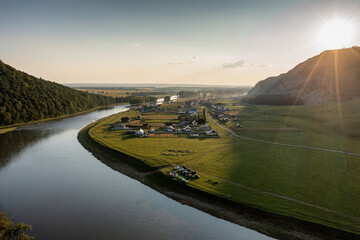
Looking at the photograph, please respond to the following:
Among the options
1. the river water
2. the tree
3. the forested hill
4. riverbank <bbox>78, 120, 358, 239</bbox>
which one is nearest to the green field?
riverbank <bbox>78, 120, 358, 239</bbox>

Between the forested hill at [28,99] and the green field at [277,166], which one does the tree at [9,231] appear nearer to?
the green field at [277,166]

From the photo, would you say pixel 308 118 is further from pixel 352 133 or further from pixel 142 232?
pixel 142 232

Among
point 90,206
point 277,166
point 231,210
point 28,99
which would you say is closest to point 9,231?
point 90,206

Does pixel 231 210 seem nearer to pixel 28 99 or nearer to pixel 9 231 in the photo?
pixel 9 231

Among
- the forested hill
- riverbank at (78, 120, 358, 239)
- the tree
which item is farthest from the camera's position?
the forested hill

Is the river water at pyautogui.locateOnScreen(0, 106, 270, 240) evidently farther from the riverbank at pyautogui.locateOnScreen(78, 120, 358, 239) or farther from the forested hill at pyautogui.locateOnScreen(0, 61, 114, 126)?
the forested hill at pyautogui.locateOnScreen(0, 61, 114, 126)
